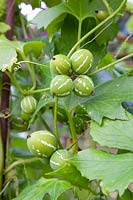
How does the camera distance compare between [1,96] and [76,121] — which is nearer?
[76,121]

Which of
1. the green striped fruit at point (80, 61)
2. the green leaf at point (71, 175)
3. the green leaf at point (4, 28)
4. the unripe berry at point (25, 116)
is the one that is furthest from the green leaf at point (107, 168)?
the green leaf at point (4, 28)

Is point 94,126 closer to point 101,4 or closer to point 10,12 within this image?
point 101,4

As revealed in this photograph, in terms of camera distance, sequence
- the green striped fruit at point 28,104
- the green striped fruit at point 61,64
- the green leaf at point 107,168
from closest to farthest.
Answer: the green leaf at point 107,168 < the green striped fruit at point 61,64 < the green striped fruit at point 28,104

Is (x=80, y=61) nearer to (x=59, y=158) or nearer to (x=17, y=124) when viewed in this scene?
(x=59, y=158)

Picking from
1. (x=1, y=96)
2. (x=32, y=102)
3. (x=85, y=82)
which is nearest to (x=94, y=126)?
(x=85, y=82)

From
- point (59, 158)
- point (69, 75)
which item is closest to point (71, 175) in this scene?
point (59, 158)

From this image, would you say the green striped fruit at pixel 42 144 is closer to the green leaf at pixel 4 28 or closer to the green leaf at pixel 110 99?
the green leaf at pixel 110 99

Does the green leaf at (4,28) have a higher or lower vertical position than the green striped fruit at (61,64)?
higher

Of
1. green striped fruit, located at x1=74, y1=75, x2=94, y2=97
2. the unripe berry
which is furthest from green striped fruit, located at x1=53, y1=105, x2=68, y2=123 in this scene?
green striped fruit, located at x1=74, y1=75, x2=94, y2=97
